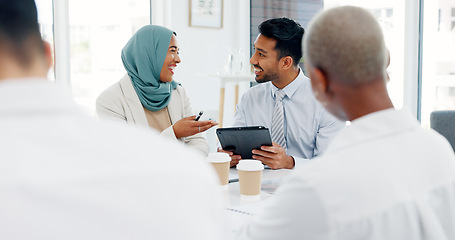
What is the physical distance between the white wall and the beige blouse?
1556 millimetres

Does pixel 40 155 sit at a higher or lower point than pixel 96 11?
lower

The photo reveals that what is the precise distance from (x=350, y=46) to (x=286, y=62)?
1751 mm

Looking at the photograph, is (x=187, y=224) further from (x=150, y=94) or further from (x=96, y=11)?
(x=96, y=11)

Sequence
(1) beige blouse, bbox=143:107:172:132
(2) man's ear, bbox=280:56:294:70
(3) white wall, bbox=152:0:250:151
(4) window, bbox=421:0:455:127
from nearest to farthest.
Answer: (1) beige blouse, bbox=143:107:172:132 < (2) man's ear, bbox=280:56:294:70 < (3) white wall, bbox=152:0:250:151 < (4) window, bbox=421:0:455:127

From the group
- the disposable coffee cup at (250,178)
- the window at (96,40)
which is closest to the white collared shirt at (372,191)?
the disposable coffee cup at (250,178)

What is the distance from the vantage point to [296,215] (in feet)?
2.61

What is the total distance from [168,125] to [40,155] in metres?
2.03

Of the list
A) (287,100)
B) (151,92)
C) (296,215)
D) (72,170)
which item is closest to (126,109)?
(151,92)

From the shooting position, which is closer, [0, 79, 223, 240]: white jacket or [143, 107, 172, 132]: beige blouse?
[0, 79, 223, 240]: white jacket

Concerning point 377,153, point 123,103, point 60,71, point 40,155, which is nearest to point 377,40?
point 377,153

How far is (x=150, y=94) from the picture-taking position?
2471mm

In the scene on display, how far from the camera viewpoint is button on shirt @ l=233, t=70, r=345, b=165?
2379 millimetres

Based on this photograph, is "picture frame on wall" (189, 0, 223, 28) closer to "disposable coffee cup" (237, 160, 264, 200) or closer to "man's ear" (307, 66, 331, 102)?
"disposable coffee cup" (237, 160, 264, 200)

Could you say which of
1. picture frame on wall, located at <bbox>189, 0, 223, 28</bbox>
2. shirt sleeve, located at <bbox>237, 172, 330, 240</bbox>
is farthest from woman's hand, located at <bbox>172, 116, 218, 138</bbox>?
picture frame on wall, located at <bbox>189, 0, 223, 28</bbox>
